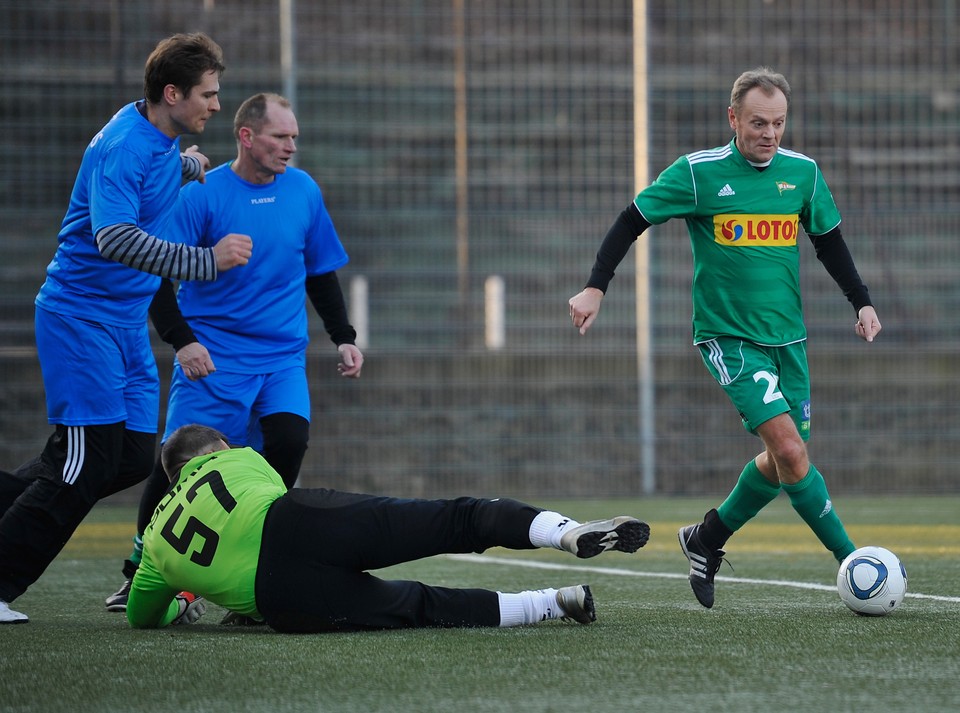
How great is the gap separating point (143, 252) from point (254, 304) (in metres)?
0.94

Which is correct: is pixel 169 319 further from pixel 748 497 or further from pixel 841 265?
pixel 841 265

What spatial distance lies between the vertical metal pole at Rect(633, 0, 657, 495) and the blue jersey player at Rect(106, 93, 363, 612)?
773 cm

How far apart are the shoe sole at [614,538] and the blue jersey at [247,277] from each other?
1887 millimetres

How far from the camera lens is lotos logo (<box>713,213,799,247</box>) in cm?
519

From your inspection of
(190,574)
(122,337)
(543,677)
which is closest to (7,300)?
(122,337)

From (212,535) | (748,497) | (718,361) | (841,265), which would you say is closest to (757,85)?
(841,265)

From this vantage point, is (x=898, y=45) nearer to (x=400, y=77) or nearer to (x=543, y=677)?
(x=400, y=77)

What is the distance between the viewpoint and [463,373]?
1310cm

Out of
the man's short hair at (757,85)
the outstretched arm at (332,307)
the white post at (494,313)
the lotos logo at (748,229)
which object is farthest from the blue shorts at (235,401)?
the white post at (494,313)

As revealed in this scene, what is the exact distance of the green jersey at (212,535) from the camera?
4195 millimetres

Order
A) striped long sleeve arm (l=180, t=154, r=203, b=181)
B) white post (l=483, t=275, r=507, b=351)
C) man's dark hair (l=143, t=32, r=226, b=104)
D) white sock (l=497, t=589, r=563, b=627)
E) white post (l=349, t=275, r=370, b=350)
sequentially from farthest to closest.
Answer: white post (l=483, t=275, r=507, b=351)
white post (l=349, t=275, r=370, b=350)
striped long sleeve arm (l=180, t=154, r=203, b=181)
man's dark hair (l=143, t=32, r=226, b=104)
white sock (l=497, t=589, r=563, b=627)

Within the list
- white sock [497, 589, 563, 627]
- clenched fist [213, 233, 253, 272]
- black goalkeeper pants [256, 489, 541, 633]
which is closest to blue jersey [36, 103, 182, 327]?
clenched fist [213, 233, 253, 272]

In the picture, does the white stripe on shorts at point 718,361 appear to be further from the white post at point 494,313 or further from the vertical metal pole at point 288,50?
the vertical metal pole at point 288,50

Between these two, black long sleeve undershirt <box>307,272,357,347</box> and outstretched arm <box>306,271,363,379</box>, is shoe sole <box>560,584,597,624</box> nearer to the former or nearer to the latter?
outstretched arm <box>306,271,363,379</box>
